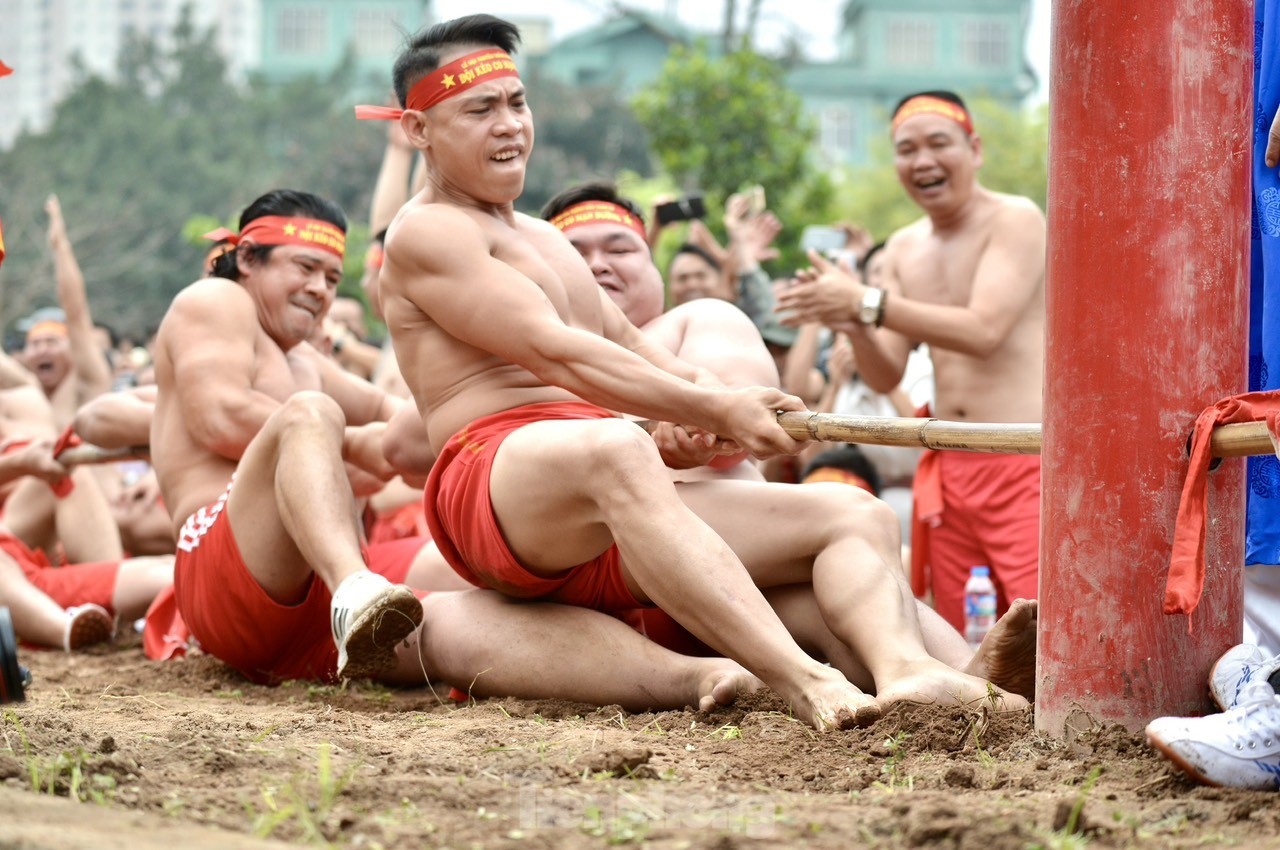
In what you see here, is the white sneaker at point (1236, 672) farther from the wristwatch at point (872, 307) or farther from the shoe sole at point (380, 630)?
the wristwatch at point (872, 307)

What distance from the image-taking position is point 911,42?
47750 millimetres

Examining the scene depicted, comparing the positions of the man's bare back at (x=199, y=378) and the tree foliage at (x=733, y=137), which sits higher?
the tree foliage at (x=733, y=137)

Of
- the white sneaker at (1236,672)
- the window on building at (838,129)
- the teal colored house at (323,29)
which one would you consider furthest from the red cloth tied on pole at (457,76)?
the teal colored house at (323,29)

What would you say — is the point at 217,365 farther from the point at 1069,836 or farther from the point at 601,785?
the point at 1069,836

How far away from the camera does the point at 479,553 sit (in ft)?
12.1

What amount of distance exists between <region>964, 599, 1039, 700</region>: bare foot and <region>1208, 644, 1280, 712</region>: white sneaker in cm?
42

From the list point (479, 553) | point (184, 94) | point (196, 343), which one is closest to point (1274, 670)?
point (479, 553)

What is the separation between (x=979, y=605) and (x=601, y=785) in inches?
126

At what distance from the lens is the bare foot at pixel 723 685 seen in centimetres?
333

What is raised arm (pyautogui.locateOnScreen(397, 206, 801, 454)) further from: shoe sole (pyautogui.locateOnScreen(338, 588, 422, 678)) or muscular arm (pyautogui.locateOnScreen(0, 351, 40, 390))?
muscular arm (pyautogui.locateOnScreen(0, 351, 40, 390))

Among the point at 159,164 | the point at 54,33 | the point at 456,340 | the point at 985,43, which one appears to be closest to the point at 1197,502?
the point at 456,340

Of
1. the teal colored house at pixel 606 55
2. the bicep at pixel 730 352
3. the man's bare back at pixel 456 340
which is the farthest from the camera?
the teal colored house at pixel 606 55

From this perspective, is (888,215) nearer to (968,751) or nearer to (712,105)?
(712,105)

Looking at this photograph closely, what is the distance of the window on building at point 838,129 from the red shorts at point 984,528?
4019 centimetres
